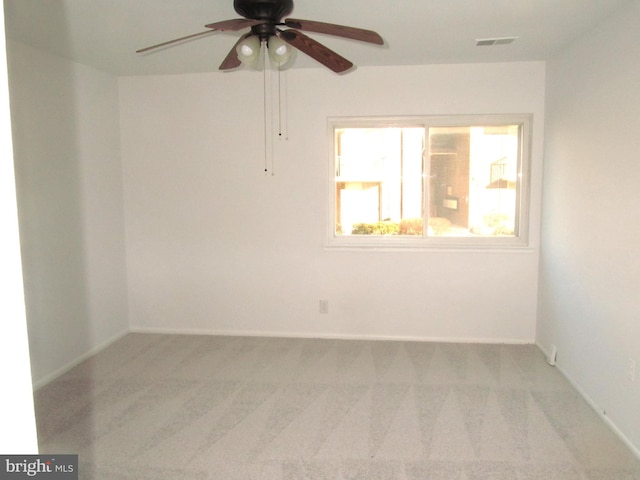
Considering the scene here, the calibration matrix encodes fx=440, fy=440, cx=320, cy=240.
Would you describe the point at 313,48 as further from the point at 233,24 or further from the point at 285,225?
the point at 285,225

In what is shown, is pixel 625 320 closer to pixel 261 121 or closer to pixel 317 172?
pixel 317 172

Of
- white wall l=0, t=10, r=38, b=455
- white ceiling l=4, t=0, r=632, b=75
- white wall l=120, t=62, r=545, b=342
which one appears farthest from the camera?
white wall l=120, t=62, r=545, b=342

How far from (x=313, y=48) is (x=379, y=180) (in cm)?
199

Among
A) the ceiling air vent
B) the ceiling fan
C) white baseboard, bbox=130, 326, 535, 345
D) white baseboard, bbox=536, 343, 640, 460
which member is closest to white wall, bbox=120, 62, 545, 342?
white baseboard, bbox=130, 326, 535, 345

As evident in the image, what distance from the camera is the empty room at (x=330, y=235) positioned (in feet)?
8.07

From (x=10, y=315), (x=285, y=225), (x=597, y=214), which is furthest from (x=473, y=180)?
(x=10, y=315)

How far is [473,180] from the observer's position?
3996mm

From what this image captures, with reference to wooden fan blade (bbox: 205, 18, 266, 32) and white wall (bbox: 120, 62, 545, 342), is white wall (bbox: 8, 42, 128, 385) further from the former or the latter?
wooden fan blade (bbox: 205, 18, 266, 32)

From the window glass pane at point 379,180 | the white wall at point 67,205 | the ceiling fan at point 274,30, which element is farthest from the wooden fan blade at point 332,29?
the white wall at point 67,205

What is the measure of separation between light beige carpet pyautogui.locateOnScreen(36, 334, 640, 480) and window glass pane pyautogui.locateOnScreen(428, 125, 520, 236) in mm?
1112

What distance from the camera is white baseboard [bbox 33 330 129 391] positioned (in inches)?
127

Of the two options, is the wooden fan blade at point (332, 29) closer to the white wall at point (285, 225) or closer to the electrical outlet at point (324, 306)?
the white wall at point (285, 225)

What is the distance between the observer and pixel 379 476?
2.20m

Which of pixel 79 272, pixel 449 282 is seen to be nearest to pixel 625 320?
pixel 449 282
